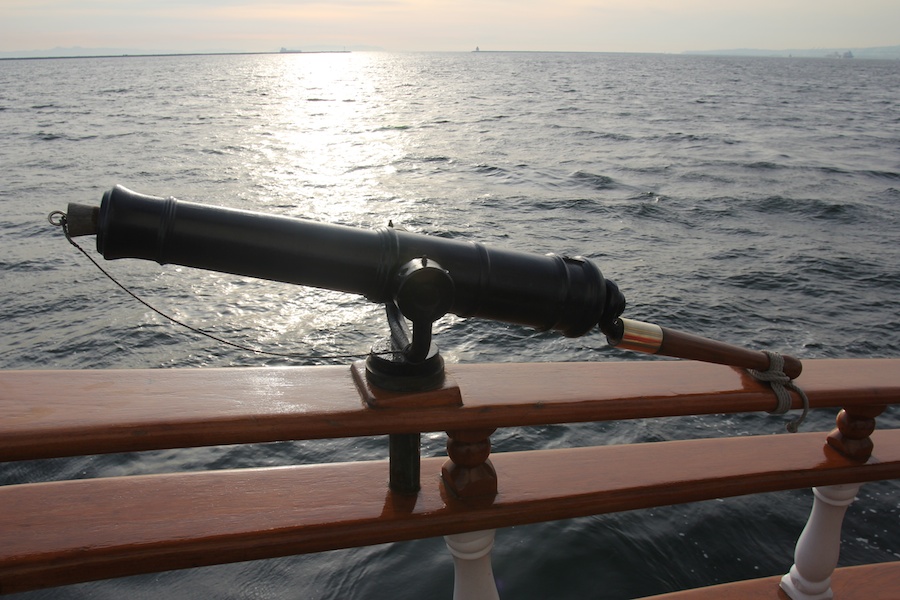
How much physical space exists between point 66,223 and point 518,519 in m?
1.07

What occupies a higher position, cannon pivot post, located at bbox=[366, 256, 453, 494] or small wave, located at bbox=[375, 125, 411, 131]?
cannon pivot post, located at bbox=[366, 256, 453, 494]

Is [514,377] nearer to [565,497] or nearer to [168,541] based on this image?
[565,497]

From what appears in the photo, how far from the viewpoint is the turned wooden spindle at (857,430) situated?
6.63 ft

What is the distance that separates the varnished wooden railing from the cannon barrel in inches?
7.2

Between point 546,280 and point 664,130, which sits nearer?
point 546,280

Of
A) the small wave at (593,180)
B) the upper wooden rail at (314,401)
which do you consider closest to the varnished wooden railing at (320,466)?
the upper wooden rail at (314,401)

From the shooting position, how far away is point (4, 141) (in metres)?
25.6

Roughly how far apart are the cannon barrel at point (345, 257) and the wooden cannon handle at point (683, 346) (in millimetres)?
82

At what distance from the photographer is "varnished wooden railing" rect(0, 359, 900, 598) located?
1.41 meters

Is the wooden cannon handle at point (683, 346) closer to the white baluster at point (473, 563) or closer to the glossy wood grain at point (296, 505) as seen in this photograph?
the glossy wood grain at point (296, 505)

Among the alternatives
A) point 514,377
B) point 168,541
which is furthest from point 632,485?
point 168,541

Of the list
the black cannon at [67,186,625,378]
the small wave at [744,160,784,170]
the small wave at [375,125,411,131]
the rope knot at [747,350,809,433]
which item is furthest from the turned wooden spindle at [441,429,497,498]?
the small wave at [375,125,411,131]

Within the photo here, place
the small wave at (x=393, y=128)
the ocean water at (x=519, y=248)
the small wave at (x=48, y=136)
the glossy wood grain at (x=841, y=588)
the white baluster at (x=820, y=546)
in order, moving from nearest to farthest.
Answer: the white baluster at (x=820, y=546)
the glossy wood grain at (x=841, y=588)
the ocean water at (x=519, y=248)
the small wave at (x=48, y=136)
the small wave at (x=393, y=128)

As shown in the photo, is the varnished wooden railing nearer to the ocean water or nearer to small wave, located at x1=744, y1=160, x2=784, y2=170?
the ocean water
